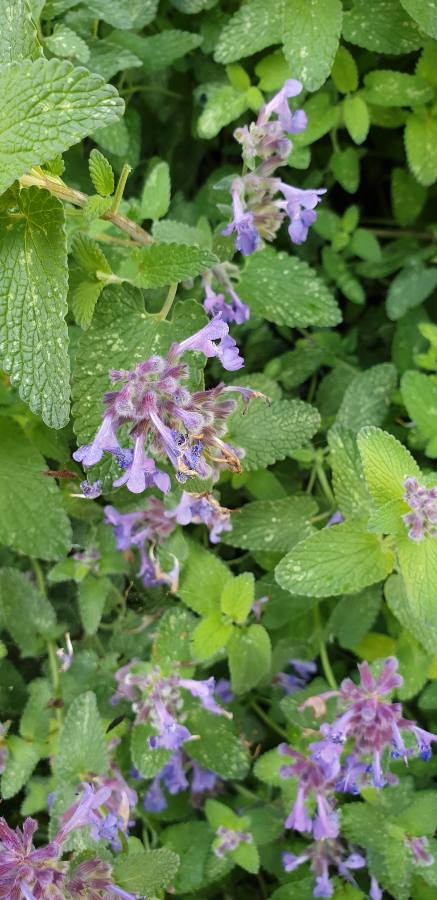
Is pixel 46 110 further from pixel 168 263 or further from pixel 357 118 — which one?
pixel 357 118

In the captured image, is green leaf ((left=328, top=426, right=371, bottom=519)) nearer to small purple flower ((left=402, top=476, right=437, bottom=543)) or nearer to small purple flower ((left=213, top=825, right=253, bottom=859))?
small purple flower ((left=402, top=476, right=437, bottom=543))

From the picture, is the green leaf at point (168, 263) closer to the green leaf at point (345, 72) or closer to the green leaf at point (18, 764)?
the green leaf at point (345, 72)

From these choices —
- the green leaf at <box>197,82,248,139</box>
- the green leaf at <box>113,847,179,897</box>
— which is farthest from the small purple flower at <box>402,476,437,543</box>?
the green leaf at <box>197,82,248,139</box>

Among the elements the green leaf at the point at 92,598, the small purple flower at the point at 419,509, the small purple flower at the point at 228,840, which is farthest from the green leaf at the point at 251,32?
the small purple flower at the point at 228,840

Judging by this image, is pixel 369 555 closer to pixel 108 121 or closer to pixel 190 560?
pixel 190 560

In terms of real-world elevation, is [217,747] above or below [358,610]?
below

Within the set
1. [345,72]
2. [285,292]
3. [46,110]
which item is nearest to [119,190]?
[46,110]
